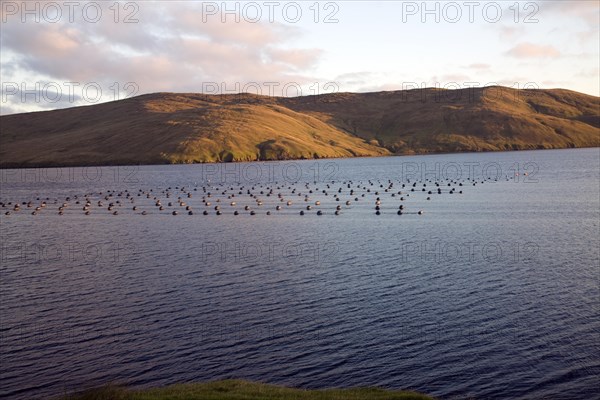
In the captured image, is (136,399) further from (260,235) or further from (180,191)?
(180,191)

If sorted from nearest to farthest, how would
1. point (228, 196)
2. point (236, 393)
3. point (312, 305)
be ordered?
point (236, 393)
point (312, 305)
point (228, 196)

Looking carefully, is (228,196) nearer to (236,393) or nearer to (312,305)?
(312,305)

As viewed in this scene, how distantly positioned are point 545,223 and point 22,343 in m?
63.3

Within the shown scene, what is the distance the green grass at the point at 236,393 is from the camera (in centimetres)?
2256

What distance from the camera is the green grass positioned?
74.0 ft

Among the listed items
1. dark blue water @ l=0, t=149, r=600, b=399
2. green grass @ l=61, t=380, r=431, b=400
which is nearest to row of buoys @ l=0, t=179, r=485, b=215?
dark blue water @ l=0, t=149, r=600, b=399

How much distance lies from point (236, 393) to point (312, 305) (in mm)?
16315

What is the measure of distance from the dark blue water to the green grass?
8.74 feet

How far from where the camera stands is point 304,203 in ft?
358

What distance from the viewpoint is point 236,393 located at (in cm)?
2325

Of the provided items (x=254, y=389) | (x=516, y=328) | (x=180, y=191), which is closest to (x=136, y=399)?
(x=254, y=389)

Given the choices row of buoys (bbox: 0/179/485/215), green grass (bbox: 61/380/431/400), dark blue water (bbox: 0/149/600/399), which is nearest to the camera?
green grass (bbox: 61/380/431/400)

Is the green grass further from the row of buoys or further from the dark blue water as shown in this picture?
the row of buoys

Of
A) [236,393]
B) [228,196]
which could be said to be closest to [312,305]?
[236,393]
